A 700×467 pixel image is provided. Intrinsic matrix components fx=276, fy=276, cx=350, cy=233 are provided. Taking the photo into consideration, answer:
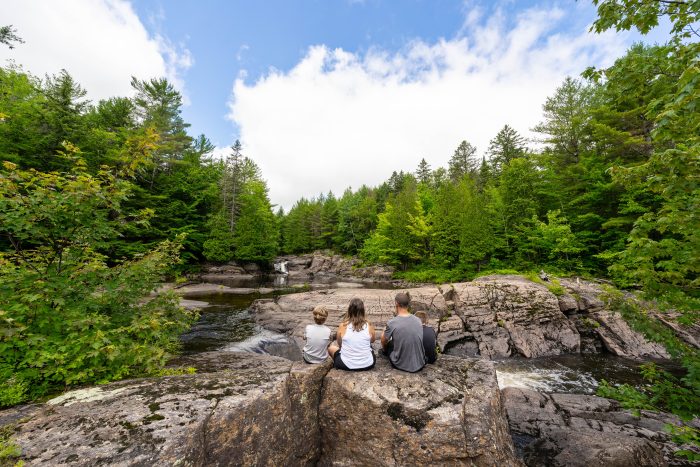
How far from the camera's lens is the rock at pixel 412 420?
12.5ft

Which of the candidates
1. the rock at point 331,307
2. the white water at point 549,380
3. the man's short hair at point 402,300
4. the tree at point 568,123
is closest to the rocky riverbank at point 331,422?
the man's short hair at point 402,300

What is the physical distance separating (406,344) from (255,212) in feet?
131

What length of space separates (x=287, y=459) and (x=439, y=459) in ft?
6.98

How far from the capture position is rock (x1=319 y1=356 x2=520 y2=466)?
150 inches

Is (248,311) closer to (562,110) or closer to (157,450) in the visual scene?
(157,450)

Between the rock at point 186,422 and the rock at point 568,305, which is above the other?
the rock at point 186,422

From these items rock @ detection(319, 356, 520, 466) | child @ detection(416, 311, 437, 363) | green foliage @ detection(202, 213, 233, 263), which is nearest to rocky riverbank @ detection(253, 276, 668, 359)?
child @ detection(416, 311, 437, 363)

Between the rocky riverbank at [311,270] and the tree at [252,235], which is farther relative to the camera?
the tree at [252,235]

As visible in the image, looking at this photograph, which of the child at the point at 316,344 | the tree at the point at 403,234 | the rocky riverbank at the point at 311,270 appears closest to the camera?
the child at the point at 316,344

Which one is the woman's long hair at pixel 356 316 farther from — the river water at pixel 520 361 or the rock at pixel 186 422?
the river water at pixel 520 361

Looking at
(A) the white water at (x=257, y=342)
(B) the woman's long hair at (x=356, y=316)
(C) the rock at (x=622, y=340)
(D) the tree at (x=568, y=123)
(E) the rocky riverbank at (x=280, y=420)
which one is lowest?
(C) the rock at (x=622, y=340)

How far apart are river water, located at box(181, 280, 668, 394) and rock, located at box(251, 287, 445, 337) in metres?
0.70

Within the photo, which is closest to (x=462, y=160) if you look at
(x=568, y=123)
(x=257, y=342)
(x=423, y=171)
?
(x=423, y=171)

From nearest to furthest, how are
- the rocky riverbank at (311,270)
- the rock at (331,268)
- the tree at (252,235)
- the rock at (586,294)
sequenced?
the rock at (586,294)
the rocky riverbank at (311,270)
the tree at (252,235)
the rock at (331,268)
